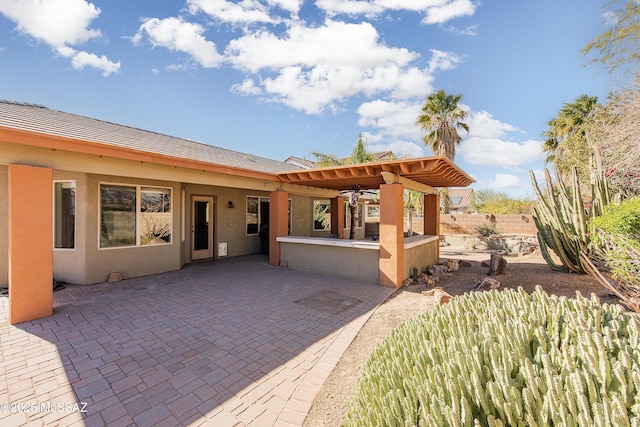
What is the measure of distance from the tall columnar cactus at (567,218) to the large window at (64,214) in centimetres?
1360

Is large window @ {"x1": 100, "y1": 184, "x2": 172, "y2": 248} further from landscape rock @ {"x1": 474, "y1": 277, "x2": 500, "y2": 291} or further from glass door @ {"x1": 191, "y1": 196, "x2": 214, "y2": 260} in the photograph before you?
landscape rock @ {"x1": 474, "y1": 277, "x2": 500, "y2": 291}

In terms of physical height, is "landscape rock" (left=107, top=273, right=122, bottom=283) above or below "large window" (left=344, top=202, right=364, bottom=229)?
below

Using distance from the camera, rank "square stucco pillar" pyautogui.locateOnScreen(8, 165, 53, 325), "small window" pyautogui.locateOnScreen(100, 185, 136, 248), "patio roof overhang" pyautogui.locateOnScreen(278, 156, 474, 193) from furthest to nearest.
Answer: "small window" pyautogui.locateOnScreen(100, 185, 136, 248) → "patio roof overhang" pyautogui.locateOnScreen(278, 156, 474, 193) → "square stucco pillar" pyautogui.locateOnScreen(8, 165, 53, 325)

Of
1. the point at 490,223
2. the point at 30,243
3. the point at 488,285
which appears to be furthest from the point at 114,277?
the point at 490,223

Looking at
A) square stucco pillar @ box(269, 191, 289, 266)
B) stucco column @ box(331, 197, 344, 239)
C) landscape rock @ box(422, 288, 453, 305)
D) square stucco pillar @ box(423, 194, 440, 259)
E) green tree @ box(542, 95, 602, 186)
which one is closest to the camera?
landscape rock @ box(422, 288, 453, 305)

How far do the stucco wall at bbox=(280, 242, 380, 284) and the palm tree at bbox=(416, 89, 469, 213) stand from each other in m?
12.5

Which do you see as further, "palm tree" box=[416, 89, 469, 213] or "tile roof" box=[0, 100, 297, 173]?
"palm tree" box=[416, 89, 469, 213]

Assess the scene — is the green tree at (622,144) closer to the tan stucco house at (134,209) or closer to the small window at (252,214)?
the tan stucco house at (134,209)

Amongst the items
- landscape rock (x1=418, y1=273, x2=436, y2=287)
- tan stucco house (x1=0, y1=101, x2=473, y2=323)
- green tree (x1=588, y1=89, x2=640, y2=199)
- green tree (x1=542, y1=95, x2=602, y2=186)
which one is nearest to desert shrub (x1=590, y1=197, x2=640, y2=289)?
tan stucco house (x1=0, y1=101, x2=473, y2=323)

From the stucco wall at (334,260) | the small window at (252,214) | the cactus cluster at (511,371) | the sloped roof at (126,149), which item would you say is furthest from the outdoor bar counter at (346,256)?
the cactus cluster at (511,371)

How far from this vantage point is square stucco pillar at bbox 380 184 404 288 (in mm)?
7383

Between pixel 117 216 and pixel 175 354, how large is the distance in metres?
5.68

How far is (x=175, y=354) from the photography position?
12.9ft

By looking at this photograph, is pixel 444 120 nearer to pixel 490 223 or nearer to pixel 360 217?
pixel 490 223
